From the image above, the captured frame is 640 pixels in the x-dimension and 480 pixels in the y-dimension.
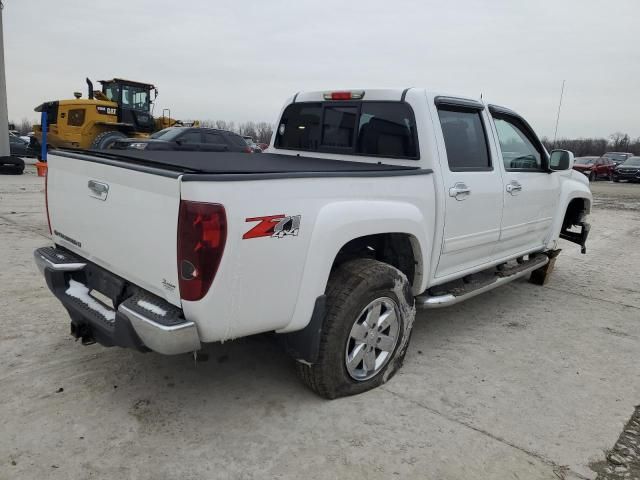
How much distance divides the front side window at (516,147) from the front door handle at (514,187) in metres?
0.14

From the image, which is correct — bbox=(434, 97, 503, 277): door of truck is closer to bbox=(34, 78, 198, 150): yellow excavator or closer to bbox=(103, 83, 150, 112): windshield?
bbox=(34, 78, 198, 150): yellow excavator

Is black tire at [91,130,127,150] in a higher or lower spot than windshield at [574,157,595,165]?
lower

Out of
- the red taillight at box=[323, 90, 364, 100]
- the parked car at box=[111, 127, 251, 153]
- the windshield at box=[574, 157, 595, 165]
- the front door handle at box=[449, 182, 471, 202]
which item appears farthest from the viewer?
the windshield at box=[574, 157, 595, 165]

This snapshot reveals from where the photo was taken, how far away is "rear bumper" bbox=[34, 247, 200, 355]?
7.68 ft

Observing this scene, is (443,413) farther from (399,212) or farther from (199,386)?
(199,386)

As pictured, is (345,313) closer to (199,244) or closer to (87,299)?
(199,244)

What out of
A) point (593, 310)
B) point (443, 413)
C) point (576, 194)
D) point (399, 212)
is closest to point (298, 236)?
point (399, 212)

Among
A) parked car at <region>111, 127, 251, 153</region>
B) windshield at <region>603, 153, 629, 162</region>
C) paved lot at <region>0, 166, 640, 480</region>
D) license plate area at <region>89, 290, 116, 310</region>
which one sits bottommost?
paved lot at <region>0, 166, 640, 480</region>

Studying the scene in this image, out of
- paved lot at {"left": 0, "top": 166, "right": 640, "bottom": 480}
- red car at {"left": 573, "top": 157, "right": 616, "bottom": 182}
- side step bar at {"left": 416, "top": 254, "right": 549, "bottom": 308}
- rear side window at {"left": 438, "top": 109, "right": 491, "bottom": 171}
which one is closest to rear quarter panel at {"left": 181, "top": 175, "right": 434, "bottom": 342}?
paved lot at {"left": 0, "top": 166, "right": 640, "bottom": 480}

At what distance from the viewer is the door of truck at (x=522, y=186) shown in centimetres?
436

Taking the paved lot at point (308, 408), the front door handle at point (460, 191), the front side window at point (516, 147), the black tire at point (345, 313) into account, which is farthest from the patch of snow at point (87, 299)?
the front side window at point (516, 147)

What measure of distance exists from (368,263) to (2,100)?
19012 millimetres

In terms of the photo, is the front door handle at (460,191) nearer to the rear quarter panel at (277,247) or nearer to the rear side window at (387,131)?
the rear side window at (387,131)

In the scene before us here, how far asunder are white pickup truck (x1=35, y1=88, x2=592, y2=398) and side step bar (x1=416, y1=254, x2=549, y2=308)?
2cm
